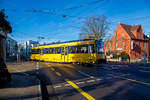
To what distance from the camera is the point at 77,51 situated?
16141 millimetres

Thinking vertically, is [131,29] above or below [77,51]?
above

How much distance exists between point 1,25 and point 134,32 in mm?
39236

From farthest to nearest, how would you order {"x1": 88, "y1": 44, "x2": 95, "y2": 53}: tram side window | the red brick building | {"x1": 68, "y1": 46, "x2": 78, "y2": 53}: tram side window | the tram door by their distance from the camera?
the red brick building, the tram door, {"x1": 68, "y1": 46, "x2": 78, "y2": 53}: tram side window, {"x1": 88, "y1": 44, "x2": 95, "y2": 53}: tram side window

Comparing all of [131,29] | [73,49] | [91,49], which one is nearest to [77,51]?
[73,49]

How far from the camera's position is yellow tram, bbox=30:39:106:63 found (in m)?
14.6

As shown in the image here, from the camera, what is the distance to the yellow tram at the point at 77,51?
14648 mm

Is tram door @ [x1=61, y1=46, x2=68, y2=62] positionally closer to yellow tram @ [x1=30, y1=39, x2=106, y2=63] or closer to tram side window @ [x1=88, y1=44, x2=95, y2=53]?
yellow tram @ [x1=30, y1=39, x2=106, y2=63]

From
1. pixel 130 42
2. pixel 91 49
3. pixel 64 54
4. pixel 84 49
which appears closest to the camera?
pixel 91 49

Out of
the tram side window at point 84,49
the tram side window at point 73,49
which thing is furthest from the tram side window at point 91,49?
the tram side window at point 73,49

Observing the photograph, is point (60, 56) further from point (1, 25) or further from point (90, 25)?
point (90, 25)

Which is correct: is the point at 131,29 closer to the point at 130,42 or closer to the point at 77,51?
the point at 130,42

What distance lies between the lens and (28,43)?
7125 cm

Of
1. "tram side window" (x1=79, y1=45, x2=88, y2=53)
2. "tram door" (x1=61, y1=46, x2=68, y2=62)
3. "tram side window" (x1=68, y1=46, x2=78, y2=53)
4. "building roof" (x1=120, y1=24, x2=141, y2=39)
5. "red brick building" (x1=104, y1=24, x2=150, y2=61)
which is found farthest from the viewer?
"building roof" (x1=120, y1=24, x2=141, y2=39)

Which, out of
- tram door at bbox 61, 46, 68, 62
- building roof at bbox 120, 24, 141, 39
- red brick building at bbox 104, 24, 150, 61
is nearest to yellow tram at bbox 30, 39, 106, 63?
tram door at bbox 61, 46, 68, 62
